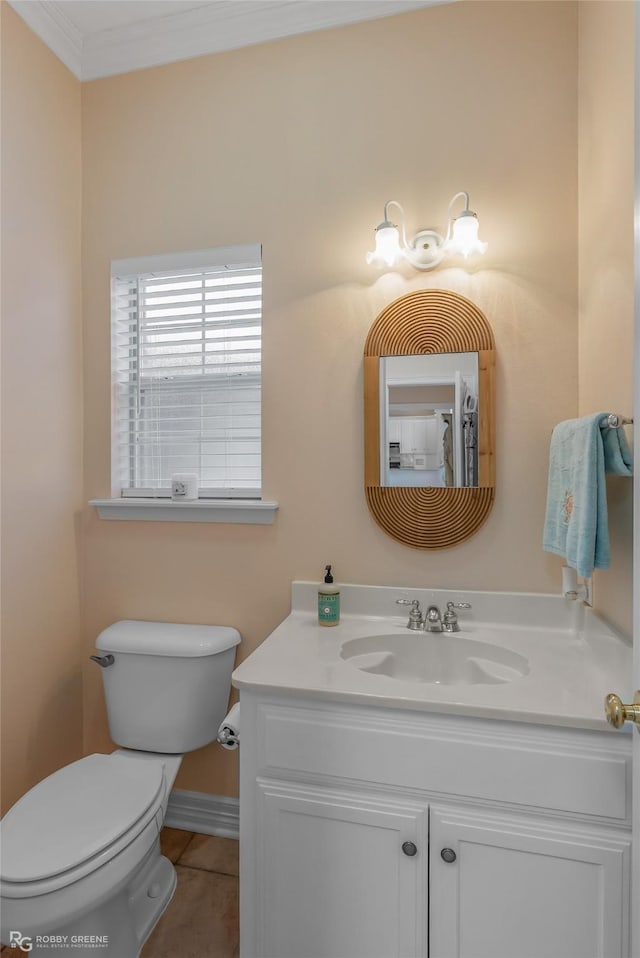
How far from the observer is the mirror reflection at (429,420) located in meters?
1.51

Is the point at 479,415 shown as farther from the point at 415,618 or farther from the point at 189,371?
the point at 189,371

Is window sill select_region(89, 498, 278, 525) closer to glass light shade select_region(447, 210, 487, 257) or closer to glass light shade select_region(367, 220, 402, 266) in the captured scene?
glass light shade select_region(367, 220, 402, 266)

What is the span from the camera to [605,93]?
4.10 feet

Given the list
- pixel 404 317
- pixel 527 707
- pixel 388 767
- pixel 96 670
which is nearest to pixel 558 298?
pixel 404 317

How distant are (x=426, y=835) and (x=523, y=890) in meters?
0.20

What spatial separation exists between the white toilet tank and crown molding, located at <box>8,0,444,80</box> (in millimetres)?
1975

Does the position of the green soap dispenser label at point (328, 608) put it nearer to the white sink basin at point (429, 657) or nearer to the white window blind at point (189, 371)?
the white sink basin at point (429, 657)

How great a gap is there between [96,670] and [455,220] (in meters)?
1.94

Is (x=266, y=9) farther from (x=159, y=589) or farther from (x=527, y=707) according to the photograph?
(x=527, y=707)

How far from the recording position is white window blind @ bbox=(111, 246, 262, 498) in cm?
175

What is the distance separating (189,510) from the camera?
1.74 m

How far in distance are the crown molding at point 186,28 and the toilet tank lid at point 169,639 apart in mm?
1952

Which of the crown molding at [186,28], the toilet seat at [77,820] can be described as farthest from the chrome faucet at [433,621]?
the crown molding at [186,28]

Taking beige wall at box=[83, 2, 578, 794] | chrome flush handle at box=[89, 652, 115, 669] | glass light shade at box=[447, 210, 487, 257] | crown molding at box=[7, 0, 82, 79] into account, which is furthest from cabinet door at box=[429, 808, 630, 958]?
crown molding at box=[7, 0, 82, 79]
